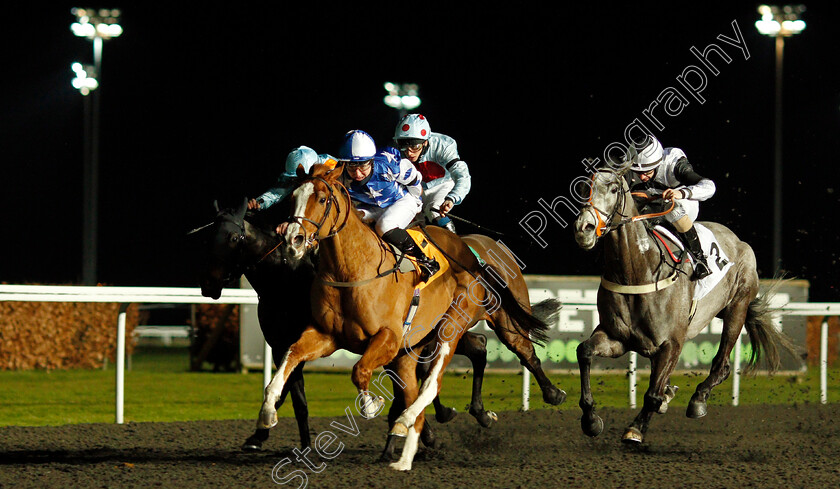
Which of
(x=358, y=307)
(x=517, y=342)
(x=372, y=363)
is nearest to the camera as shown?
(x=372, y=363)

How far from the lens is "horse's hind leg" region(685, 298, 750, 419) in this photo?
6047mm

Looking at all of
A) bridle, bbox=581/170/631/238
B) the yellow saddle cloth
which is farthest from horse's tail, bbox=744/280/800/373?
the yellow saddle cloth

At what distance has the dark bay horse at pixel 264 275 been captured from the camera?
5.25 m

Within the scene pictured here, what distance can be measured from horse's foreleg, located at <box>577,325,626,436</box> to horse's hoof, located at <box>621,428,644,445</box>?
0.48 ft

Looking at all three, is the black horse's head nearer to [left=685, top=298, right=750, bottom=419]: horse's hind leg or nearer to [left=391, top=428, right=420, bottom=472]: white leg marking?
[left=391, top=428, right=420, bottom=472]: white leg marking

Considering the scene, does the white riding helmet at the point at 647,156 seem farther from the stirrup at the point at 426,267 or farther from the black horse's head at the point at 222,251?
the black horse's head at the point at 222,251

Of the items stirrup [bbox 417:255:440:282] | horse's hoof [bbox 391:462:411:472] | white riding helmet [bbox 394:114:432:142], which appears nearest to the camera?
horse's hoof [bbox 391:462:411:472]

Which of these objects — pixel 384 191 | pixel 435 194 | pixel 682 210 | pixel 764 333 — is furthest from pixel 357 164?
pixel 764 333

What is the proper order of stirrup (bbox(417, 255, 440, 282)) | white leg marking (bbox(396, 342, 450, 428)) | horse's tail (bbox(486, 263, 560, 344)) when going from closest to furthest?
white leg marking (bbox(396, 342, 450, 428)), stirrup (bbox(417, 255, 440, 282)), horse's tail (bbox(486, 263, 560, 344))

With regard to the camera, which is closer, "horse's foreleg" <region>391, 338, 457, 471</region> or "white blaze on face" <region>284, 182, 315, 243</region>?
"white blaze on face" <region>284, 182, 315, 243</region>

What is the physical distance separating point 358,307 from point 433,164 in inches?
68.8

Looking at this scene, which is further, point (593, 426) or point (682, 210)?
point (682, 210)

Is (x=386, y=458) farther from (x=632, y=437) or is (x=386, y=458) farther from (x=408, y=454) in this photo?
(x=632, y=437)

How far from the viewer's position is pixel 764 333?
22.7 feet
